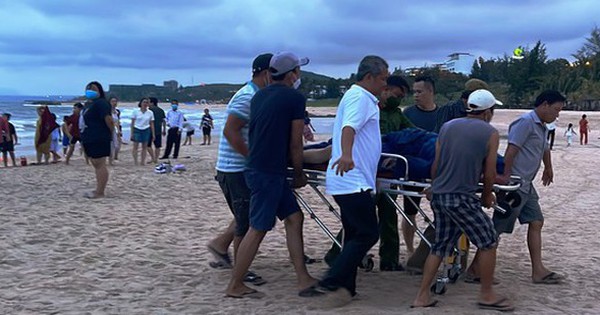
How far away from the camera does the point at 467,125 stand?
471cm

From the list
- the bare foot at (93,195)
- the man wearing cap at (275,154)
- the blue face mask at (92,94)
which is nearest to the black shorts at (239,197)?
the man wearing cap at (275,154)

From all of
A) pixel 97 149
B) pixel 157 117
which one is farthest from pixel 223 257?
pixel 157 117

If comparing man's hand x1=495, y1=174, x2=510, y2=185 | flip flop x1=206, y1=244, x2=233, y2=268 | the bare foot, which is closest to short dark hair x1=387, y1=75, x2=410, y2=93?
man's hand x1=495, y1=174, x2=510, y2=185

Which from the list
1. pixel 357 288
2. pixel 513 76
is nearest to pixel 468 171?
pixel 357 288

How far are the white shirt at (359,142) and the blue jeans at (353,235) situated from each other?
0.08 metres

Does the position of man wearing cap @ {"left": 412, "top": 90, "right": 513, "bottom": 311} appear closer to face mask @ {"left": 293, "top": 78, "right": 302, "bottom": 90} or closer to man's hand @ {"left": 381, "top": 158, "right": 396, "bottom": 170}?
man's hand @ {"left": 381, "top": 158, "right": 396, "bottom": 170}

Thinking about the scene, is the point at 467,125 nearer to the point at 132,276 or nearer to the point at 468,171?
the point at 468,171

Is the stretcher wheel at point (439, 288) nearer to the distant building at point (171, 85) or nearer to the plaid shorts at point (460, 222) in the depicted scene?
the plaid shorts at point (460, 222)

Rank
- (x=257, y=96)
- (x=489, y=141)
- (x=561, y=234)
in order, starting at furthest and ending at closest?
(x=561, y=234) → (x=257, y=96) → (x=489, y=141)

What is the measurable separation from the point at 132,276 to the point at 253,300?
4.34 feet

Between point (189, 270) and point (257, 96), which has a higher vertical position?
point (257, 96)

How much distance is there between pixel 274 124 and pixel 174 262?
2274mm

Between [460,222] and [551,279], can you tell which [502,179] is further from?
[551,279]

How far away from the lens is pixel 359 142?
4.63 meters
